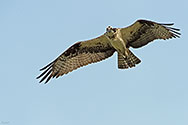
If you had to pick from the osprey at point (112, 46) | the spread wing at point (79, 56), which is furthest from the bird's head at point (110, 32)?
the spread wing at point (79, 56)

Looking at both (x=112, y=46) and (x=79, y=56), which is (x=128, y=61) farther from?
(x=79, y=56)

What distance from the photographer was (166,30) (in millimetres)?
14969

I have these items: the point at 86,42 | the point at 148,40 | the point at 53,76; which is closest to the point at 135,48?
the point at 148,40

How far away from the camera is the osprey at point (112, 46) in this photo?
15.1 meters

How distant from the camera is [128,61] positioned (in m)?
15.8

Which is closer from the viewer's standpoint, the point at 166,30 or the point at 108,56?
the point at 166,30

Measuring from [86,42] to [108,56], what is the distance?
33.4 inches

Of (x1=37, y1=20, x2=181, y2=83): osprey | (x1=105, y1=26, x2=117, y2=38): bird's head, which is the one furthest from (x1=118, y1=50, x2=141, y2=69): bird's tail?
(x1=105, y1=26, x2=117, y2=38): bird's head

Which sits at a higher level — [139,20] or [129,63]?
[139,20]

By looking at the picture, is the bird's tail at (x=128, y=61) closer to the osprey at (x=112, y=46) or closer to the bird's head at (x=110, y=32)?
the osprey at (x=112, y=46)

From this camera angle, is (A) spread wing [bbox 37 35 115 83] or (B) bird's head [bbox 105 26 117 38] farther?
(A) spread wing [bbox 37 35 115 83]

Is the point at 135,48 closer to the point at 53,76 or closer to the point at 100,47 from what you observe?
the point at 100,47

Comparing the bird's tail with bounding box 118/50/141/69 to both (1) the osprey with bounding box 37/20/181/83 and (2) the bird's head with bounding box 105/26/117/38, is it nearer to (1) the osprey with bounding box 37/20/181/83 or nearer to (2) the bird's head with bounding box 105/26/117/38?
(1) the osprey with bounding box 37/20/181/83

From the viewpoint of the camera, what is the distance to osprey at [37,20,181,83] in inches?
593
